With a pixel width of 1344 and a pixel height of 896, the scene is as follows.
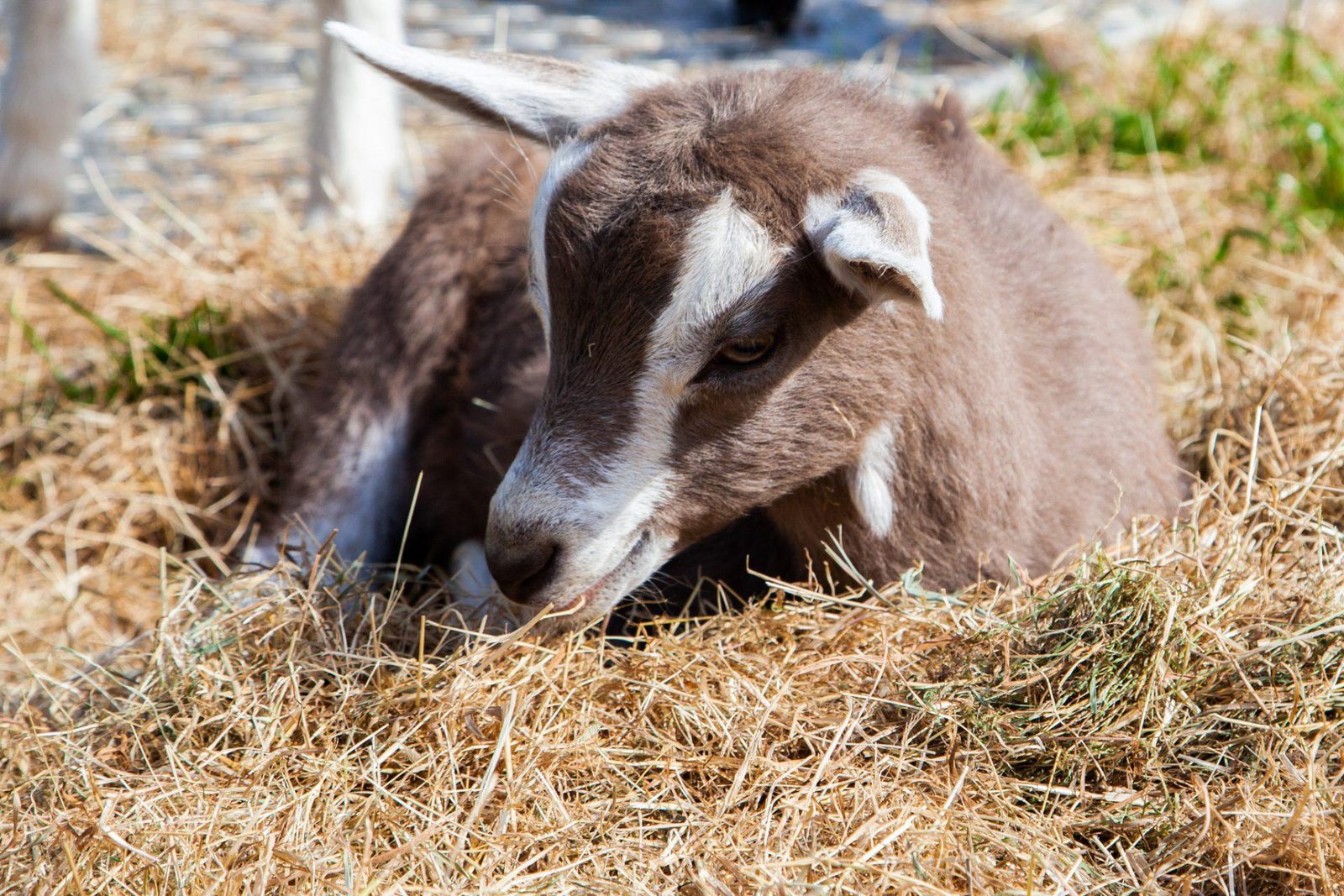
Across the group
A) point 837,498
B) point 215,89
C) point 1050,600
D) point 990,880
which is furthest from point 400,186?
point 990,880

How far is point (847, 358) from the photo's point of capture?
2621 mm

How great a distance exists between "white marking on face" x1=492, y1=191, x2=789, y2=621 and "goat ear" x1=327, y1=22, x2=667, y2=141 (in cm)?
65

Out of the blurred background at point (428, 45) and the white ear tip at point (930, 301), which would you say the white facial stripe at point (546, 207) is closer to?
the white ear tip at point (930, 301)

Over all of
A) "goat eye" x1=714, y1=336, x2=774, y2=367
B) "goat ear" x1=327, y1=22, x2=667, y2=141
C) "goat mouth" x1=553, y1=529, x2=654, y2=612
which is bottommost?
"goat mouth" x1=553, y1=529, x2=654, y2=612

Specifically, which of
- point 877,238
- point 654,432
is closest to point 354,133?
point 654,432

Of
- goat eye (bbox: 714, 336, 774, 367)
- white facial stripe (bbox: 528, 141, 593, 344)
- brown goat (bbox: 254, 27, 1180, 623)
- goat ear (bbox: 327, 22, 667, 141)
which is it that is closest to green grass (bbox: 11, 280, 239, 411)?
brown goat (bbox: 254, 27, 1180, 623)

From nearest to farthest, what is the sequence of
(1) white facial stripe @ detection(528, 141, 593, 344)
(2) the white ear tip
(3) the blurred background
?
(2) the white ear tip < (1) white facial stripe @ detection(528, 141, 593, 344) < (3) the blurred background

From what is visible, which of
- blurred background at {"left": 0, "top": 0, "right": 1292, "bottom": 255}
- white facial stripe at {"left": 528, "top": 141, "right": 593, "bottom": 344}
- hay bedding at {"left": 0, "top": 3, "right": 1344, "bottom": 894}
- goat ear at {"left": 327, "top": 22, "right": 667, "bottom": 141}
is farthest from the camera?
blurred background at {"left": 0, "top": 0, "right": 1292, "bottom": 255}

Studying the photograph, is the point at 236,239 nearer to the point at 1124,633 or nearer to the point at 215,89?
the point at 215,89

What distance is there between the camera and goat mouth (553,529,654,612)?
270 cm

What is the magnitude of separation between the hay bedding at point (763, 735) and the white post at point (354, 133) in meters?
1.84

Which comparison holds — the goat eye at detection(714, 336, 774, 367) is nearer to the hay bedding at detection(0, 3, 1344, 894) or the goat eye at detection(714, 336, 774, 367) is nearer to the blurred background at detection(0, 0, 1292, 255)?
the hay bedding at detection(0, 3, 1344, 894)

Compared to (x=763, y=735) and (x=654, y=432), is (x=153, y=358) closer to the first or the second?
(x=654, y=432)

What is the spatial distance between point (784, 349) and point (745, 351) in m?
0.08
